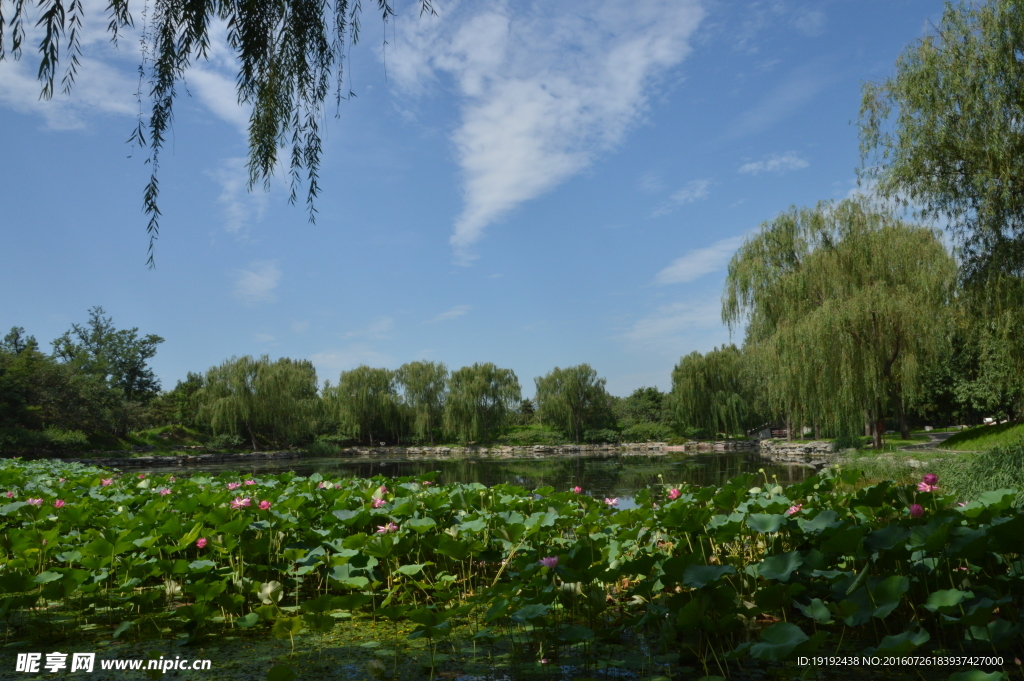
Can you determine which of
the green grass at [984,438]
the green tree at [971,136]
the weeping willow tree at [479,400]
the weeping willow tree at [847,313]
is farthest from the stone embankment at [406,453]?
the green tree at [971,136]

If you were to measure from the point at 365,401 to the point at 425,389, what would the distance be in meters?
2.91

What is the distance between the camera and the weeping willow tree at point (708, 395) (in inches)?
917

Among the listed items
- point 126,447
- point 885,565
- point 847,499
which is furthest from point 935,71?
point 126,447

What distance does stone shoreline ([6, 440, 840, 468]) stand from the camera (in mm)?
18258

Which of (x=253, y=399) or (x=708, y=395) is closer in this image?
(x=708, y=395)

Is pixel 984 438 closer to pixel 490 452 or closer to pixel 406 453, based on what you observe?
pixel 490 452

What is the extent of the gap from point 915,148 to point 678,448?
1788 centimetres

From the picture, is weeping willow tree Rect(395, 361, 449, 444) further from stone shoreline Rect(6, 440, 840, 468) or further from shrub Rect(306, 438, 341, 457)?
shrub Rect(306, 438, 341, 457)

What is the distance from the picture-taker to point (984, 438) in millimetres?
10562

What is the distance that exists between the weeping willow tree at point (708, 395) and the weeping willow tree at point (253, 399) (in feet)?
53.4

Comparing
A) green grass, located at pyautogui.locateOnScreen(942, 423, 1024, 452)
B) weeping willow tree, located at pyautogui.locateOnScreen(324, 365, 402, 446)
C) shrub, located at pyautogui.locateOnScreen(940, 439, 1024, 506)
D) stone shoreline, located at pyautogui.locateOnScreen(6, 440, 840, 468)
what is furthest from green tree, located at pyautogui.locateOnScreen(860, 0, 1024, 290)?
weeping willow tree, located at pyautogui.locateOnScreen(324, 365, 402, 446)

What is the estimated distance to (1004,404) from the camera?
17297 millimetres

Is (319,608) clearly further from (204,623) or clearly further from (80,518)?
(80,518)

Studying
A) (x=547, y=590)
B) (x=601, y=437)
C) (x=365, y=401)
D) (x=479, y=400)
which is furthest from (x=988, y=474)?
(x=365, y=401)
